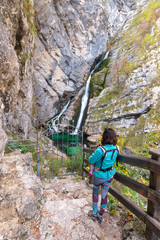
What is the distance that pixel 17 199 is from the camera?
7.95 feet

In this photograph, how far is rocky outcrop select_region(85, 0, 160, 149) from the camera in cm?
1216

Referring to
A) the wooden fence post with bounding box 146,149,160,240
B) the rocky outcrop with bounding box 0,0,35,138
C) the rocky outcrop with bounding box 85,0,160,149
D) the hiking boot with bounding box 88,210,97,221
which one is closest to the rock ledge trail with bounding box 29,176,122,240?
the hiking boot with bounding box 88,210,97,221

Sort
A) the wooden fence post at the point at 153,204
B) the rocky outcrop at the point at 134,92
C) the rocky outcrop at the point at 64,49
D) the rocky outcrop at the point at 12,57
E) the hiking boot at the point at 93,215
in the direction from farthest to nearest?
the rocky outcrop at the point at 64,49 → the rocky outcrop at the point at 134,92 → the rocky outcrop at the point at 12,57 → the hiking boot at the point at 93,215 → the wooden fence post at the point at 153,204

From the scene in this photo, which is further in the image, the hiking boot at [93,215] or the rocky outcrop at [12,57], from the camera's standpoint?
the rocky outcrop at [12,57]

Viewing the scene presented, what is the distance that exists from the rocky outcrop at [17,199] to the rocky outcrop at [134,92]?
1056 cm

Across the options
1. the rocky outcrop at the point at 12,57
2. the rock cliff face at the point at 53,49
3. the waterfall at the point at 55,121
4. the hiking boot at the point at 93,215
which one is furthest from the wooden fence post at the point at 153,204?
the waterfall at the point at 55,121

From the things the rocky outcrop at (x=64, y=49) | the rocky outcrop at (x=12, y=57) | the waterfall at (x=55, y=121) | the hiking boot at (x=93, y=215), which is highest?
the rocky outcrop at (x=64, y=49)

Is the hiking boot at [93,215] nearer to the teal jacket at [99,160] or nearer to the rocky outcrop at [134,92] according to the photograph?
the teal jacket at [99,160]

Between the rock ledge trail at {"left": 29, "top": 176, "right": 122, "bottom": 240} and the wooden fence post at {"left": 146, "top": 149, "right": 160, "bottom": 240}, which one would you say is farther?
the rock ledge trail at {"left": 29, "top": 176, "right": 122, "bottom": 240}

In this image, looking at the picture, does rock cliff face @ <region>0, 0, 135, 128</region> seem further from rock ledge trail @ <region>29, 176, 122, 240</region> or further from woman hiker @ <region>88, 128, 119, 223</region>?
woman hiker @ <region>88, 128, 119, 223</region>

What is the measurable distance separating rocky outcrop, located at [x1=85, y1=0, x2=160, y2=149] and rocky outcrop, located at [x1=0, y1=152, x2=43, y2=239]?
1056 cm

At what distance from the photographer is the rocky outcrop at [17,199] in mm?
2086

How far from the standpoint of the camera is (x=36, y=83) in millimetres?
13734

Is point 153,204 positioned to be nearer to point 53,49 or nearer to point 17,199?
point 17,199
